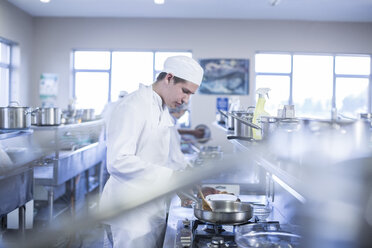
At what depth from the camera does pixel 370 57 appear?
7086 mm

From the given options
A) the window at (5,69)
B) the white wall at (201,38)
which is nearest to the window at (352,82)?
the white wall at (201,38)

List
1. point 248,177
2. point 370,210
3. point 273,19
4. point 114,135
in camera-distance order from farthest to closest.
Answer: point 273,19 < point 248,177 < point 114,135 < point 370,210

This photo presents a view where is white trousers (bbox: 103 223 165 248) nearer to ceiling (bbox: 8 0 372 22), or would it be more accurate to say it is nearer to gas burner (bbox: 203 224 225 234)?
gas burner (bbox: 203 224 225 234)

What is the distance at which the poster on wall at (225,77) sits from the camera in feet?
22.7

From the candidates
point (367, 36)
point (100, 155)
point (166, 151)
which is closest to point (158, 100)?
point (166, 151)

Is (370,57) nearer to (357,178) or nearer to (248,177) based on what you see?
(248,177)

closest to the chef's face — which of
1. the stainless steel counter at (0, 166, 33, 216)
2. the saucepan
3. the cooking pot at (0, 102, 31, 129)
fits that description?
the saucepan

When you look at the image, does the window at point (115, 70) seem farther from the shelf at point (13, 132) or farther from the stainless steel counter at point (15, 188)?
the stainless steel counter at point (15, 188)

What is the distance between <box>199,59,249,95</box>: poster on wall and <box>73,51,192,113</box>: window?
52 centimetres

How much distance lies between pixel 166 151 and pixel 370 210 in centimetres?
127

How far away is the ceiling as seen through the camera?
19.2 feet

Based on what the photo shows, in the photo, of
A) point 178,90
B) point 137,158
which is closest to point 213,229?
point 137,158

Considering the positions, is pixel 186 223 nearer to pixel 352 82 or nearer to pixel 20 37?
pixel 20 37

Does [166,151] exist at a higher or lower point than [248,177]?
higher
